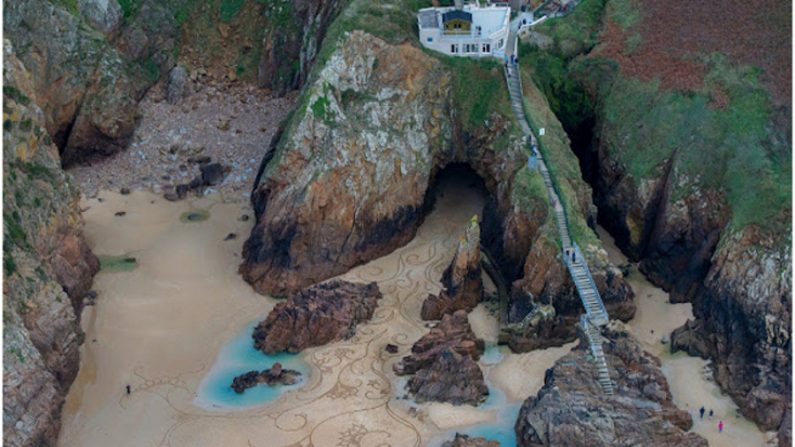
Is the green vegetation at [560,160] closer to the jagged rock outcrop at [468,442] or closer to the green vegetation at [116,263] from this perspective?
the jagged rock outcrop at [468,442]

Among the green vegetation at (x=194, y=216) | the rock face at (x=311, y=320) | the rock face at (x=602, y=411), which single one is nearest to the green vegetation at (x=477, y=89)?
the rock face at (x=311, y=320)

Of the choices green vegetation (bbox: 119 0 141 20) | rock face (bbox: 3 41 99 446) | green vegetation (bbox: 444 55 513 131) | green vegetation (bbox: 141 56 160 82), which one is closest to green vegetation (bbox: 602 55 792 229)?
green vegetation (bbox: 444 55 513 131)

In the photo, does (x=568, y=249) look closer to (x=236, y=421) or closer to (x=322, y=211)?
(x=322, y=211)

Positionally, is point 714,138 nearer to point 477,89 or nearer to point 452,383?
point 477,89

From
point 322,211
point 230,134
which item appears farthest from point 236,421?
point 230,134

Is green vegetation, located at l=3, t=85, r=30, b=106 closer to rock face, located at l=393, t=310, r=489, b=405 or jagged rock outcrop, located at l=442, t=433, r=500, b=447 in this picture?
rock face, located at l=393, t=310, r=489, b=405
